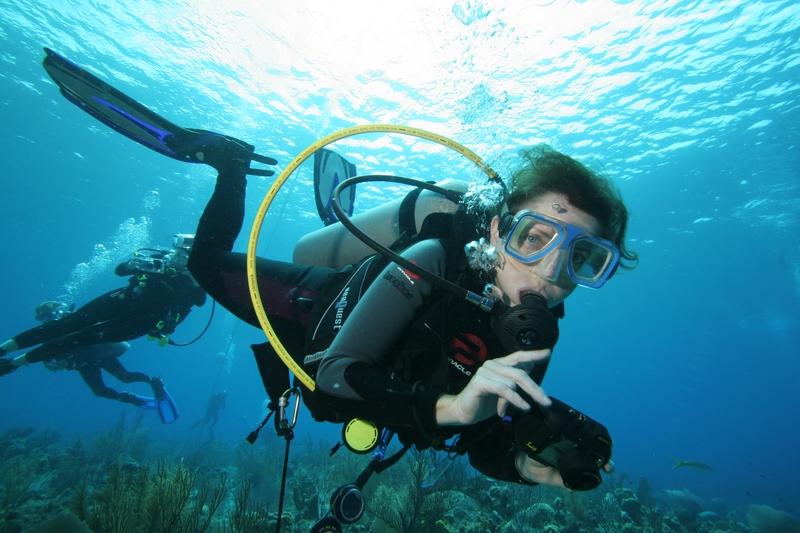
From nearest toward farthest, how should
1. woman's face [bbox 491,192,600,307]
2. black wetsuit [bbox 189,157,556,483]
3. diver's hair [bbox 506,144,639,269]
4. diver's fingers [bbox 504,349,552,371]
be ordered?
1. diver's fingers [bbox 504,349,552,371]
2. black wetsuit [bbox 189,157,556,483]
3. woman's face [bbox 491,192,600,307]
4. diver's hair [bbox 506,144,639,269]

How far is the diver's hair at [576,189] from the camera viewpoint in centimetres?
239

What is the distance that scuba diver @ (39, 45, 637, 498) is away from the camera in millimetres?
1574

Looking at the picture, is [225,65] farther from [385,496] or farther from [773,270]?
[773,270]

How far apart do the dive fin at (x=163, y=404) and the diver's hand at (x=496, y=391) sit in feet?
33.9

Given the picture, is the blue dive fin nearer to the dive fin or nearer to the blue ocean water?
the blue ocean water

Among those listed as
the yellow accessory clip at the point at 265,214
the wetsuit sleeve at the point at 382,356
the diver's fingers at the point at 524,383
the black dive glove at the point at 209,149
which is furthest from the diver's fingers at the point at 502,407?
the black dive glove at the point at 209,149

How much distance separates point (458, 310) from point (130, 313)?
811 centimetres

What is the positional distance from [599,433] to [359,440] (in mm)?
1268

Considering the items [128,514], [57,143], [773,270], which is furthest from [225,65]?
[773,270]

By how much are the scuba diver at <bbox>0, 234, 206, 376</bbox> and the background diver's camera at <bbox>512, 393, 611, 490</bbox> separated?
26.9ft

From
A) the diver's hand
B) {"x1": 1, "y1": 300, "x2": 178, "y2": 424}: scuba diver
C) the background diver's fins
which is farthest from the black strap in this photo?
{"x1": 1, "y1": 300, "x2": 178, "y2": 424}: scuba diver

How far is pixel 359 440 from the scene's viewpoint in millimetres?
2154

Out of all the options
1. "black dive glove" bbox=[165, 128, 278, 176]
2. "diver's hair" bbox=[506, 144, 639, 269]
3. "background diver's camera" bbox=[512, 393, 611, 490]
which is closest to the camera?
"background diver's camera" bbox=[512, 393, 611, 490]

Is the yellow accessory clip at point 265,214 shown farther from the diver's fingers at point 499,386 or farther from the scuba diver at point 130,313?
the scuba diver at point 130,313
